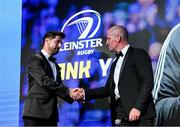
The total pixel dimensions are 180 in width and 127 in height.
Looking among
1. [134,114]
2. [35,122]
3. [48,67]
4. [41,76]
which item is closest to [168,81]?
[134,114]

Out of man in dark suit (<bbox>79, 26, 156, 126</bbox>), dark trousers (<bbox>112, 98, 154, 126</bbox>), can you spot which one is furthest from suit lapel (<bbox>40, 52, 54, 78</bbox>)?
dark trousers (<bbox>112, 98, 154, 126</bbox>)

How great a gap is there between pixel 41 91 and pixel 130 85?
854mm

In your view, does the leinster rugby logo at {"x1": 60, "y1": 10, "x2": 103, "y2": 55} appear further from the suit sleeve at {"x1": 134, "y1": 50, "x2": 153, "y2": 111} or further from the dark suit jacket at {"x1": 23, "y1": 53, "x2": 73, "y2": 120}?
the suit sleeve at {"x1": 134, "y1": 50, "x2": 153, "y2": 111}

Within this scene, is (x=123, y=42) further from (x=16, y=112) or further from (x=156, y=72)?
(x=16, y=112)

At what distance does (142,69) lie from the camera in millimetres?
4664

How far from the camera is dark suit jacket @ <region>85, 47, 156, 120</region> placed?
4582 millimetres

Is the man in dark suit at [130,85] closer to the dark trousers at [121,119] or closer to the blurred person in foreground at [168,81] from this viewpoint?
the dark trousers at [121,119]

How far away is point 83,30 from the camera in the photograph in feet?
20.6

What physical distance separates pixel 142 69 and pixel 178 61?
1139 millimetres

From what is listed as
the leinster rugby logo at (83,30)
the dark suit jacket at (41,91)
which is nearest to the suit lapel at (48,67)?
the dark suit jacket at (41,91)

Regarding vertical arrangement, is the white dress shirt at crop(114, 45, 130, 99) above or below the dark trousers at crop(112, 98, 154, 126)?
above

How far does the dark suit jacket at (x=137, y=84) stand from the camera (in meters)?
4.58

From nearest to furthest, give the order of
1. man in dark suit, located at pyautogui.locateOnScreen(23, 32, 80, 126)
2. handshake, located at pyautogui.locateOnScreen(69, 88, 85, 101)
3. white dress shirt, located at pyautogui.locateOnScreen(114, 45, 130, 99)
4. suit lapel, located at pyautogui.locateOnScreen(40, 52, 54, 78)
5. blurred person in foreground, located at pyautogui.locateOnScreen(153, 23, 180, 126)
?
1. white dress shirt, located at pyautogui.locateOnScreen(114, 45, 130, 99)
2. man in dark suit, located at pyautogui.locateOnScreen(23, 32, 80, 126)
3. suit lapel, located at pyautogui.locateOnScreen(40, 52, 54, 78)
4. handshake, located at pyautogui.locateOnScreen(69, 88, 85, 101)
5. blurred person in foreground, located at pyautogui.locateOnScreen(153, 23, 180, 126)

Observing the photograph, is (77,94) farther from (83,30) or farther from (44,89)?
(83,30)
